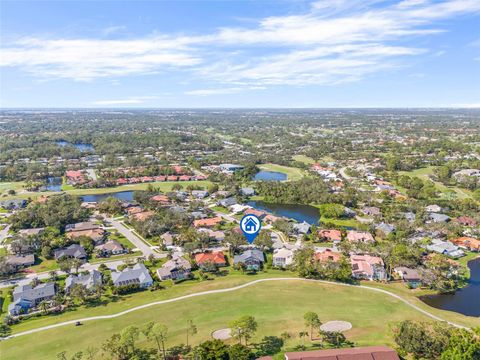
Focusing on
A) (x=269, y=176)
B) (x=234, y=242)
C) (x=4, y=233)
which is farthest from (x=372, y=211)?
(x=4, y=233)

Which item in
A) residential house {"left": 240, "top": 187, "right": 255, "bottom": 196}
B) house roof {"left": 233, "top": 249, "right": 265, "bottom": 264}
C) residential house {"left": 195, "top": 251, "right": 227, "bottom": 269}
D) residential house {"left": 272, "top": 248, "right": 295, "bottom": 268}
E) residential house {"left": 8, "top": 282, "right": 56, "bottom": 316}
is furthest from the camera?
residential house {"left": 240, "top": 187, "right": 255, "bottom": 196}

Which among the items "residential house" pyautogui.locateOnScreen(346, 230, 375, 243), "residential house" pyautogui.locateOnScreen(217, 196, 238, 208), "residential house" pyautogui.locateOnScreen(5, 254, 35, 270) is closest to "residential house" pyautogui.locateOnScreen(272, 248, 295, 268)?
"residential house" pyautogui.locateOnScreen(346, 230, 375, 243)

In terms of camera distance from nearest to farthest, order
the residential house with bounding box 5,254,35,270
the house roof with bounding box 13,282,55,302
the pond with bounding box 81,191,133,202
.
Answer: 1. the house roof with bounding box 13,282,55,302
2. the residential house with bounding box 5,254,35,270
3. the pond with bounding box 81,191,133,202

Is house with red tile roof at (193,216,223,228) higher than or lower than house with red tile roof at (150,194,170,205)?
lower

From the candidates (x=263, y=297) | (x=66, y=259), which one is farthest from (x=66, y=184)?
(x=263, y=297)

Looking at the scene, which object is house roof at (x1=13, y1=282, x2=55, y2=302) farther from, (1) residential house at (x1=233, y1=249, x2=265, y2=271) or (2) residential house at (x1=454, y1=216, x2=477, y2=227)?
(2) residential house at (x1=454, y1=216, x2=477, y2=227)

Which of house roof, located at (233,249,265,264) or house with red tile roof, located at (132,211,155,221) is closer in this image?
house roof, located at (233,249,265,264)

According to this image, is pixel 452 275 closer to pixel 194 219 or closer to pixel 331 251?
pixel 331 251
